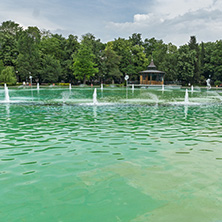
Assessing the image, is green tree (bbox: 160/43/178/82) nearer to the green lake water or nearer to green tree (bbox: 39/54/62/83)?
green tree (bbox: 39/54/62/83)

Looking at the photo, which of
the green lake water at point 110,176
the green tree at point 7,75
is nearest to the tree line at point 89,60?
the green tree at point 7,75

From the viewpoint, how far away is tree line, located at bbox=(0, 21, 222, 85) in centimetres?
7069

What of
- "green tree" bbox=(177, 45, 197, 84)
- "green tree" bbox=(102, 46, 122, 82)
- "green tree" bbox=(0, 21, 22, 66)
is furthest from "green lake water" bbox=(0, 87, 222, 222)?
"green tree" bbox=(0, 21, 22, 66)

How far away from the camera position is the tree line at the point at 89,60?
7069cm

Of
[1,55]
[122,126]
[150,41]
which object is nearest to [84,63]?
[1,55]

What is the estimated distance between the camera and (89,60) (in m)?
71.0

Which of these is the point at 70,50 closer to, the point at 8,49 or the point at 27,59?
the point at 27,59

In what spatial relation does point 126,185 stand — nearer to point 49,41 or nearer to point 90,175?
point 90,175

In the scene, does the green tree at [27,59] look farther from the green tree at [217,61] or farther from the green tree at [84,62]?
the green tree at [217,61]

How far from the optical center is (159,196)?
15.1ft

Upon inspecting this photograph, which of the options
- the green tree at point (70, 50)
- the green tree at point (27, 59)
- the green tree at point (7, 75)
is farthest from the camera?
the green tree at point (70, 50)

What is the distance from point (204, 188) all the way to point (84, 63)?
67.6 metres

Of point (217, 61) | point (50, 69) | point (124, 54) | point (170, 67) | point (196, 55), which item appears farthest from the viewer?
point (124, 54)

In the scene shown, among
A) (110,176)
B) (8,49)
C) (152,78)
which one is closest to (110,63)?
(152,78)
